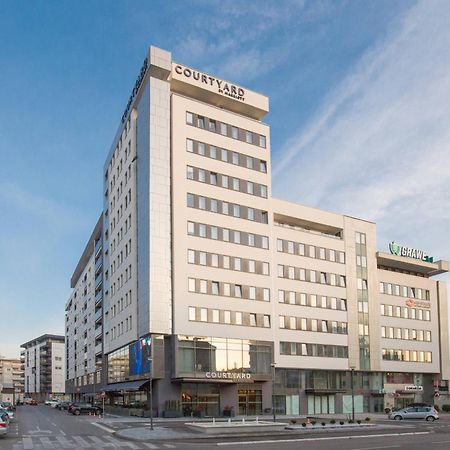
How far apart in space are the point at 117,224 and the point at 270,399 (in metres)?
34.1

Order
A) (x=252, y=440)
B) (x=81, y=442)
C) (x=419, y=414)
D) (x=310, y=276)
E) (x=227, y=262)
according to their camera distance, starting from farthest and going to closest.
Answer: (x=310, y=276), (x=227, y=262), (x=419, y=414), (x=252, y=440), (x=81, y=442)

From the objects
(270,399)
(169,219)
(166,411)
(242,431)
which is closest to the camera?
(242,431)

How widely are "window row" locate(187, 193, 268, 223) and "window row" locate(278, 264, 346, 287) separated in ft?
24.2

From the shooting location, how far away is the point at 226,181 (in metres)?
77.6

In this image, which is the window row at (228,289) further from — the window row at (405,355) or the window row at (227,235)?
the window row at (405,355)

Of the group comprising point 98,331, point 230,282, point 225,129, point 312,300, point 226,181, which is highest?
point 225,129

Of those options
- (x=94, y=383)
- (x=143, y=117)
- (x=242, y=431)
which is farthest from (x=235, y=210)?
(x=94, y=383)

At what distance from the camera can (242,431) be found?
4453 centimetres

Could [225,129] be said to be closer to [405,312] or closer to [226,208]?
[226,208]

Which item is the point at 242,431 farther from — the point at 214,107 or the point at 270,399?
the point at 214,107

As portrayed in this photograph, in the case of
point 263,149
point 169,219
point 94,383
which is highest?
point 263,149

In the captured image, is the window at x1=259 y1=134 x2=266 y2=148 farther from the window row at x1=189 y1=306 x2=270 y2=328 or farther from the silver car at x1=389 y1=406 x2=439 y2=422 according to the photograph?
the silver car at x1=389 y1=406 x2=439 y2=422

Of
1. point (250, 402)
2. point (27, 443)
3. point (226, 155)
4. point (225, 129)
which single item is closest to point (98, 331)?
point (250, 402)

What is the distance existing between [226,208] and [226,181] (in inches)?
140
